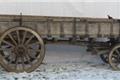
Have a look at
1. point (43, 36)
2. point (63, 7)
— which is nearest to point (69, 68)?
point (43, 36)

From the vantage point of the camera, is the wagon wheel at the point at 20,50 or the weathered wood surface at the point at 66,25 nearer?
the wagon wheel at the point at 20,50

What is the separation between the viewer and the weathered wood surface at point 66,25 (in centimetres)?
1126

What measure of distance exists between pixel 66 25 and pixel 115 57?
1531mm

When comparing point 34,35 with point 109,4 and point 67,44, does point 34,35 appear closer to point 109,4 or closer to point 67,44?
point 67,44

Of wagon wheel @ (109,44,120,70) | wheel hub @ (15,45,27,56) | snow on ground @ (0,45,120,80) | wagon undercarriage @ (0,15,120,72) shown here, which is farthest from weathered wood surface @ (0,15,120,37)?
snow on ground @ (0,45,120,80)

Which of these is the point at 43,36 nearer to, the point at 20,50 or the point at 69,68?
the point at 20,50

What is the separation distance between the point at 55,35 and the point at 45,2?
1134 mm

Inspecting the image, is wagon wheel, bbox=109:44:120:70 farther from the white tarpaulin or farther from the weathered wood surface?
the white tarpaulin

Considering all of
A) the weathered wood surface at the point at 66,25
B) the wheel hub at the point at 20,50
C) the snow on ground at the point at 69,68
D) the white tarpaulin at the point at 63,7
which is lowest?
the snow on ground at the point at 69,68

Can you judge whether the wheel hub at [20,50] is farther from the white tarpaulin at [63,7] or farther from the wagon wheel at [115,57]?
the wagon wheel at [115,57]

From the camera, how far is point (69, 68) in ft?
39.4

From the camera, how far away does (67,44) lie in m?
11.9

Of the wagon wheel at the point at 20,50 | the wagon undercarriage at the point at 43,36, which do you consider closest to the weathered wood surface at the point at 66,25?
the wagon undercarriage at the point at 43,36

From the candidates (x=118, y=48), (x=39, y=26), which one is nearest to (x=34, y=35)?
(x=39, y=26)
